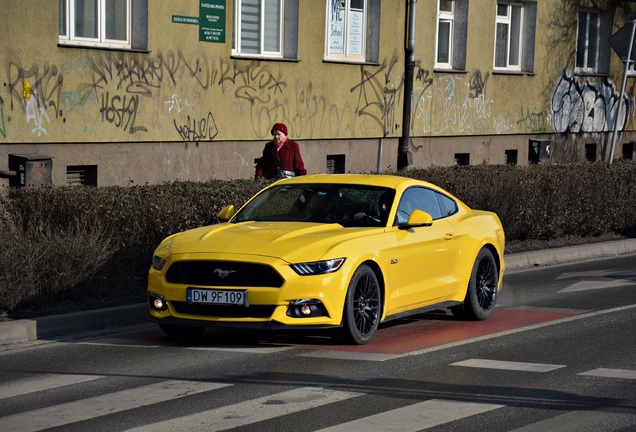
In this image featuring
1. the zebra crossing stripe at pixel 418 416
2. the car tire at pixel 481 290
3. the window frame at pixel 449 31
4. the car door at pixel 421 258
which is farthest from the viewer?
the window frame at pixel 449 31

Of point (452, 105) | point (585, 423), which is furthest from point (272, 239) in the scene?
point (452, 105)

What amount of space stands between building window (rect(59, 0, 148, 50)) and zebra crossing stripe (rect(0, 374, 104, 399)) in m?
10.1

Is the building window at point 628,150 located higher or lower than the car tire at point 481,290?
higher

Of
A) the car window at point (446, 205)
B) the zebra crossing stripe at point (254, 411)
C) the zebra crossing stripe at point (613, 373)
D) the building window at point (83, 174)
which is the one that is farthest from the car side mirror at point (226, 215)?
the building window at point (83, 174)

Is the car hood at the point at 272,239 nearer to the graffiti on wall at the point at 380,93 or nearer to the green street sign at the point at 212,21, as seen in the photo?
the green street sign at the point at 212,21

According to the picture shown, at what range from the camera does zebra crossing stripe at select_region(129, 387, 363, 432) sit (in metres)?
7.72

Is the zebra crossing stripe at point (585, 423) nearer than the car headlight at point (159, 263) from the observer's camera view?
Yes

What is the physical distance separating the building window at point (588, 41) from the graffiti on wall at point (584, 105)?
49cm

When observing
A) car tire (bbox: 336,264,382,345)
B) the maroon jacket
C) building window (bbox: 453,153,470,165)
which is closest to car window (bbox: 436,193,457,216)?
car tire (bbox: 336,264,382,345)

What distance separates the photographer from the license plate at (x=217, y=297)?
10.4m

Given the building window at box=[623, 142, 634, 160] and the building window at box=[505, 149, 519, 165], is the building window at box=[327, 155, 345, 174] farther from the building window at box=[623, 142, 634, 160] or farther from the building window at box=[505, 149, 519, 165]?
the building window at box=[623, 142, 634, 160]

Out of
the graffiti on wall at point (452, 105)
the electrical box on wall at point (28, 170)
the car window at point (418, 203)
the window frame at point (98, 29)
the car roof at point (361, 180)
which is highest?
the window frame at point (98, 29)

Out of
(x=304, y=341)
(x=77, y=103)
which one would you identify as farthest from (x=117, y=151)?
(x=304, y=341)

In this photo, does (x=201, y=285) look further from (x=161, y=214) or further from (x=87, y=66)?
(x=87, y=66)
